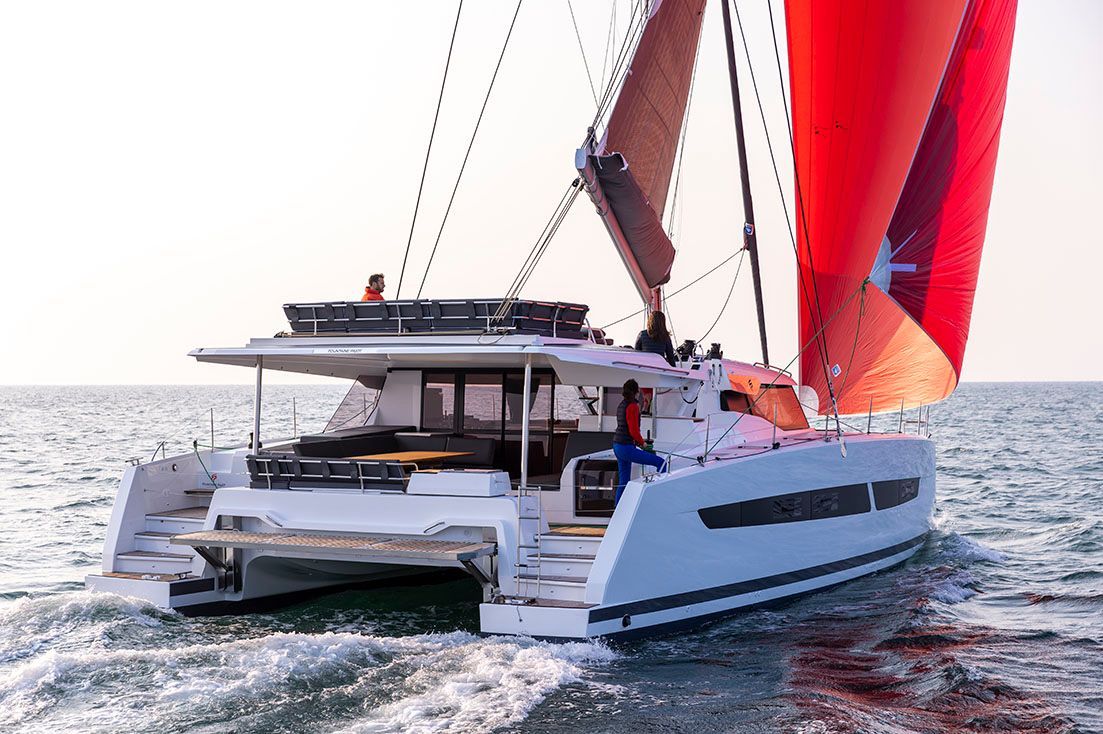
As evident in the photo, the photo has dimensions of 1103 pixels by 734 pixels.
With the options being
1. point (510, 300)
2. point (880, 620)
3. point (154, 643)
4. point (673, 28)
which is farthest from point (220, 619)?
point (673, 28)

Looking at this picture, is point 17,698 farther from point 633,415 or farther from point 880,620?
point 880,620

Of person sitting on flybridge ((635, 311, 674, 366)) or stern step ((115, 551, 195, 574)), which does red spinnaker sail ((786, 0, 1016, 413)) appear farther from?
stern step ((115, 551, 195, 574))

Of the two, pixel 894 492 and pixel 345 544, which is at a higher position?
pixel 894 492

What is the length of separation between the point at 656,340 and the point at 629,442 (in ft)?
6.52

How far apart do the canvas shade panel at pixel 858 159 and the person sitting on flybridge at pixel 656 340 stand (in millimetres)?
3704

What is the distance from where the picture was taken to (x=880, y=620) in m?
12.2

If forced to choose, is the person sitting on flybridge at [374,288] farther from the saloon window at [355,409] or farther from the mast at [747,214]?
the mast at [747,214]

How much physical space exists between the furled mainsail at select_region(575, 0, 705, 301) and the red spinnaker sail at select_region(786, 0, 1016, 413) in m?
2.35

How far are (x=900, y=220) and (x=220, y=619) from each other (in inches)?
408

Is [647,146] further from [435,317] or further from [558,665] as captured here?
[558,665]

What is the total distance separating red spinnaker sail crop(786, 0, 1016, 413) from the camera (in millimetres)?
16109

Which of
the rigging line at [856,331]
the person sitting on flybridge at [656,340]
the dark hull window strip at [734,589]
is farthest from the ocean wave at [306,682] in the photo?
the rigging line at [856,331]

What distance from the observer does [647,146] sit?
13.5 m

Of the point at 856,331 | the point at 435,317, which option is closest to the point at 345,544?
the point at 435,317
